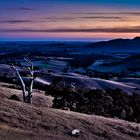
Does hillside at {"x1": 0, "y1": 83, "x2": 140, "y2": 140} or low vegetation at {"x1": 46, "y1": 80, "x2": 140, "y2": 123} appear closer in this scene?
hillside at {"x1": 0, "y1": 83, "x2": 140, "y2": 140}

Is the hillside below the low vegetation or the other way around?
the other way around

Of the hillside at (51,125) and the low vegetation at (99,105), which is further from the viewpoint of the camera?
the low vegetation at (99,105)

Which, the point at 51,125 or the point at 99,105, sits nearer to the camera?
the point at 51,125

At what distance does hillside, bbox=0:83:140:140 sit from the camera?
85.5ft

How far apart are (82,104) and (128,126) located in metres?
12.9

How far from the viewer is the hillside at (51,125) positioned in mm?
26047

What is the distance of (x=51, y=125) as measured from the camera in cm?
2825

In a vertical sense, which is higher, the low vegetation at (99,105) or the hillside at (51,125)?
the hillside at (51,125)

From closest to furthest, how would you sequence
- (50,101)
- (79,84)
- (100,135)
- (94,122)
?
(100,135) < (94,122) < (50,101) < (79,84)

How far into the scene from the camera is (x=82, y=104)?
44.1 meters

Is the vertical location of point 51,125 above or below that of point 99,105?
above

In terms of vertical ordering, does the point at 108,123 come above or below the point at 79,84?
above

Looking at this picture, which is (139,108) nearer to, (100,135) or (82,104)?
(82,104)

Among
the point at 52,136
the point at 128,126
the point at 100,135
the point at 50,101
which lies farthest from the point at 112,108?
the point at 52,136
